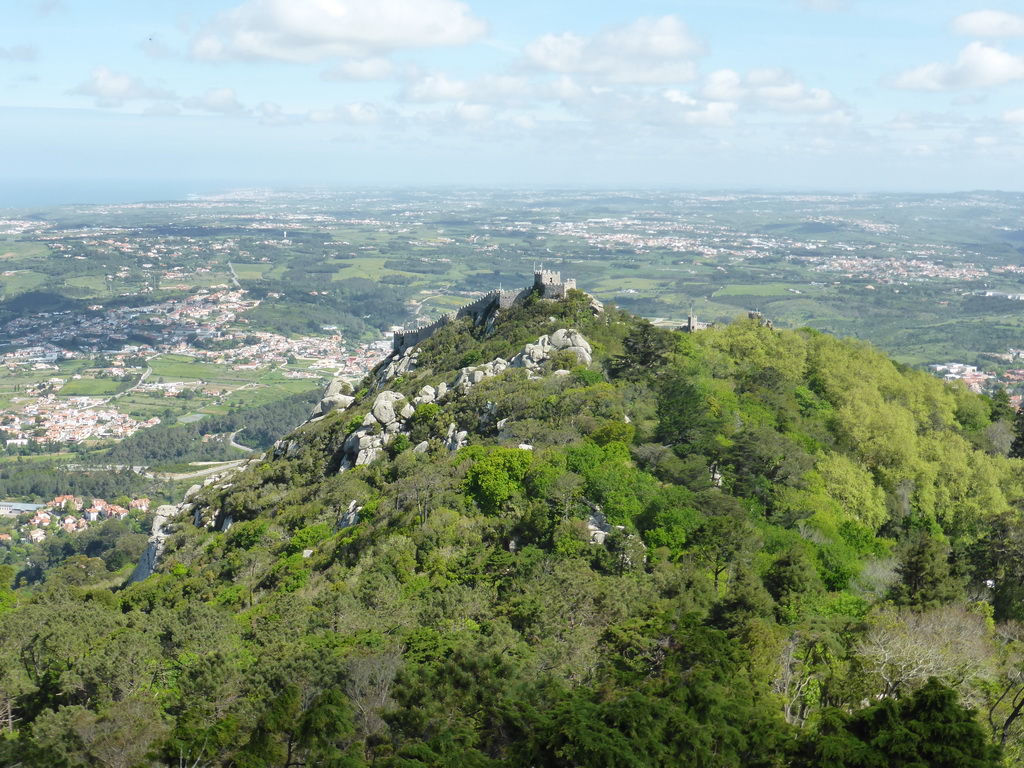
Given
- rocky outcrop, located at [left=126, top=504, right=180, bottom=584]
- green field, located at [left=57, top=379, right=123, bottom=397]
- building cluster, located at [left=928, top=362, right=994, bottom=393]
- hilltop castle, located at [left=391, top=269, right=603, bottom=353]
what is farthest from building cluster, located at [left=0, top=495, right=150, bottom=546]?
building cluster, located at [left=928, top=362, right=994, bottom=393]

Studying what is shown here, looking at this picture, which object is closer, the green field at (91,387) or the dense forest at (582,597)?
the dense forest at (582,597)

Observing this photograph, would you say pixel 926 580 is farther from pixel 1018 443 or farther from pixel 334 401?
pixel 334 401

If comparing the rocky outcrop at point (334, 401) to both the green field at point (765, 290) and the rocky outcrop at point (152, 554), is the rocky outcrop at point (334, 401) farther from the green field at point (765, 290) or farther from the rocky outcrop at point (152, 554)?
the green field at point (765, 290)

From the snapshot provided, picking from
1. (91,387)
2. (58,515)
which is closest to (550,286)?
(58,515)

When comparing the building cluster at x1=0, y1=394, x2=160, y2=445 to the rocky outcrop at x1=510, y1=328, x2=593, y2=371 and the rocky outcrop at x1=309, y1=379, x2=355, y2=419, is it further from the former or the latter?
the rocky outcrop at x1=510, y1=328, x2=593, y2=371

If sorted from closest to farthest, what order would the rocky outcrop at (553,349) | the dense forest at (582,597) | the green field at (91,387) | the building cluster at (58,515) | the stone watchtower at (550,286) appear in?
the dense forest at (582,597), the rocky outcrop at (553,349), the stone watchtower at (550,286), the building cluster at (58,515), the green field at (91,387)

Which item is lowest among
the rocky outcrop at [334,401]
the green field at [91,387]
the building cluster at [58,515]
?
the building cluster at [58,515]

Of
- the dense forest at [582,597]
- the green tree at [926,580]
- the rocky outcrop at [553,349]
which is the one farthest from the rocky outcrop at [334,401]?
the green tree at [926,580]

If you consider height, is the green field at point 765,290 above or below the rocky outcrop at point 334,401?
above
